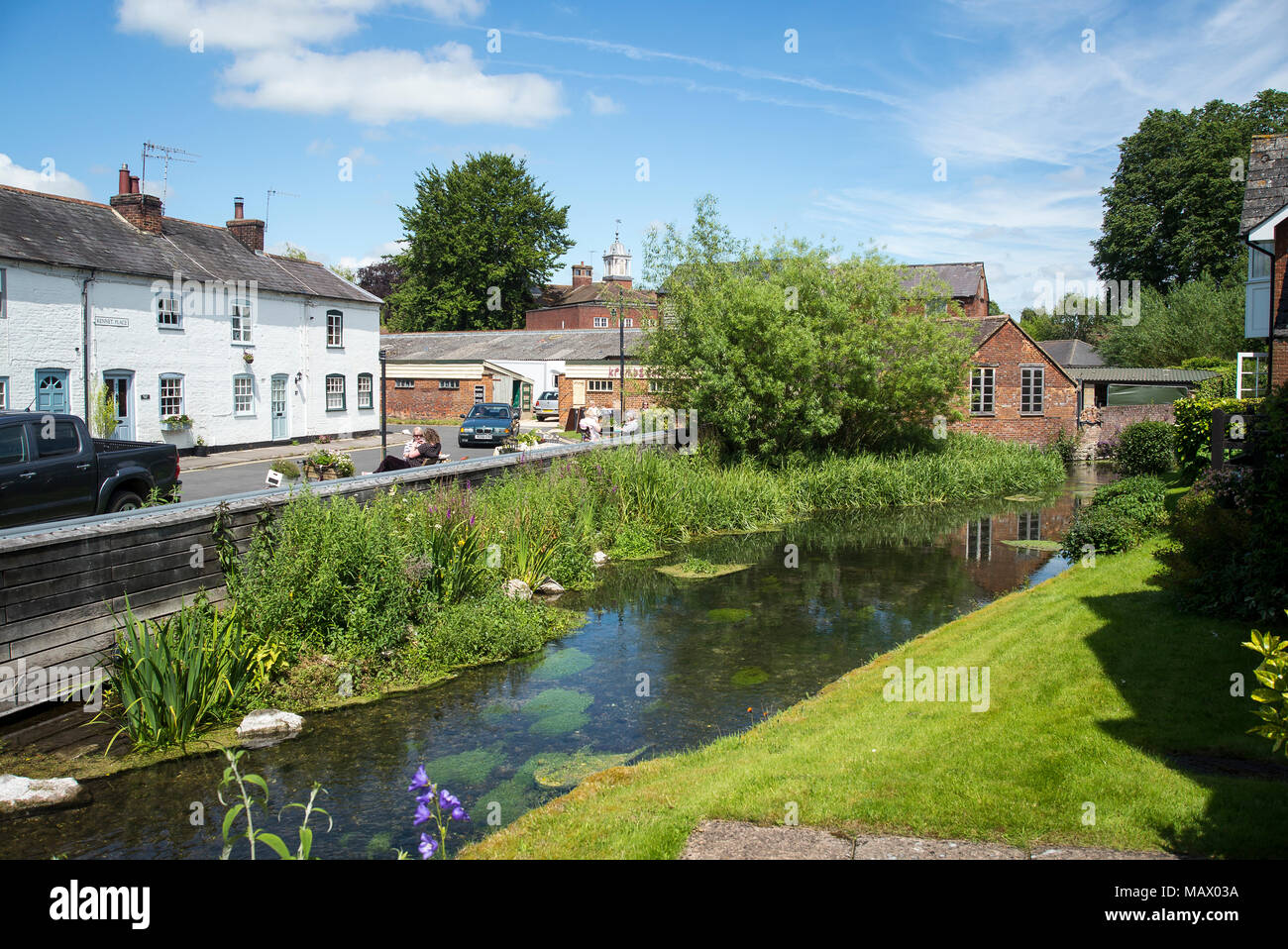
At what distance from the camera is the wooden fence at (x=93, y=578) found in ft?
28.1

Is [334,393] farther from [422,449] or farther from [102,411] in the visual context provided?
[422,449]

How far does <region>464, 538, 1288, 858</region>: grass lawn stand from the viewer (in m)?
5.55

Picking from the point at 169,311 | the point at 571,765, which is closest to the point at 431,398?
the point at 169,311

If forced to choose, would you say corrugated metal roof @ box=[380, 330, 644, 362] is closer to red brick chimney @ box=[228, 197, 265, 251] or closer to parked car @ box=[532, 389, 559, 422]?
parked car @ box=[532, 389, 559, 422]

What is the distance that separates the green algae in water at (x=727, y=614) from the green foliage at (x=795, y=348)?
1068 centimetres

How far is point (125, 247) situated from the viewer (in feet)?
94.0

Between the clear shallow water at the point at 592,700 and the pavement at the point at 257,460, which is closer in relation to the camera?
the clear shallow water at the point at 592,700

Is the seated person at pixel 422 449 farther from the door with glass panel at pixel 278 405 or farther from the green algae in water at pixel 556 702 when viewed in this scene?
the door with glass panel at pixel 278 405

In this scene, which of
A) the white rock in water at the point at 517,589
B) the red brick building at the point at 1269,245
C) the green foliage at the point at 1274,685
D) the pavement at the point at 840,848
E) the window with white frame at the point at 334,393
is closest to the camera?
the green foliage at the point at 1274,685

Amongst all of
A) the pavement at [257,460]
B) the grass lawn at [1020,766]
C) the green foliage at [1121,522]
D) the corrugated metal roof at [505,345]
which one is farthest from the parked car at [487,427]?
the grass lawn at [1020,766]

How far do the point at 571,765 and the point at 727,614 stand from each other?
19.7 ft

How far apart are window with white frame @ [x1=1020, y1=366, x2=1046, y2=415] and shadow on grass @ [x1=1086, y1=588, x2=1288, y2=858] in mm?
29985
